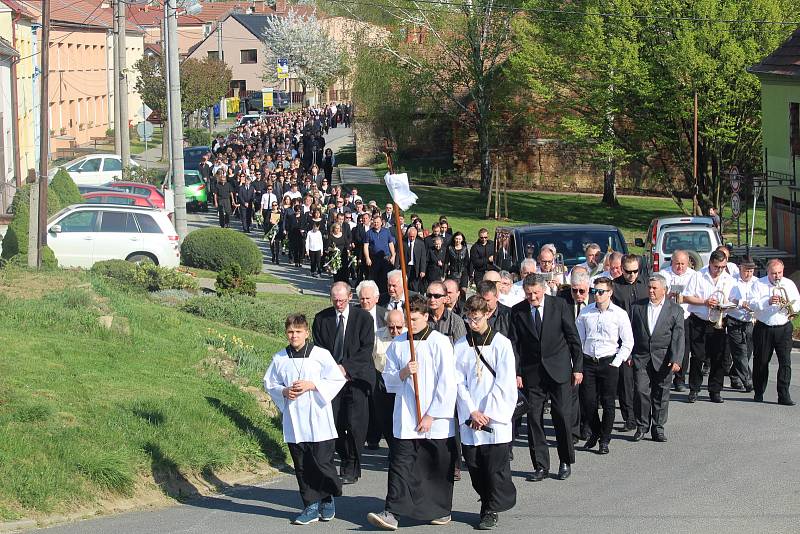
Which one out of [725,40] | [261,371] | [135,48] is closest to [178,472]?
[261,371]

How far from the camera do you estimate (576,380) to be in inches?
434

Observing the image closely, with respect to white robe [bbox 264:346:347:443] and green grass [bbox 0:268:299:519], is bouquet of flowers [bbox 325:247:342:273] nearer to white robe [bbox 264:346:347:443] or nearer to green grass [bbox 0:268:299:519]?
green grass [bbox 0:268:299:519]

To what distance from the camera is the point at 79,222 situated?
23.9 m

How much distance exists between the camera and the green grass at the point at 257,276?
977 inches

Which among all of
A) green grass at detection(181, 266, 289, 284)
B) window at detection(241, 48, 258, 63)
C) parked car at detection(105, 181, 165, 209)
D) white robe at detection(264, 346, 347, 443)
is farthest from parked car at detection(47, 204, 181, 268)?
window at detection(241, 48, 258, 63)

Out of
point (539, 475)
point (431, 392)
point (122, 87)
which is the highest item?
point (122, 87)

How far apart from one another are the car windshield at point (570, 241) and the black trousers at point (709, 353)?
4.92 metres

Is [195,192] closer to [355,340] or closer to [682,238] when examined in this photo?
[682,238]

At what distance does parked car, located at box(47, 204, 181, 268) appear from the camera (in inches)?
931

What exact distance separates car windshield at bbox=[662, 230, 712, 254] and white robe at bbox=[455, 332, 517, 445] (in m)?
13.5

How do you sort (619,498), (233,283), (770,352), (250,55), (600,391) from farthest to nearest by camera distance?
(250,55), (233,283), (770,352), (600,391), (619,498)

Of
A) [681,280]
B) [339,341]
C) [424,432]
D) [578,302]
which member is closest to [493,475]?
[424,432]

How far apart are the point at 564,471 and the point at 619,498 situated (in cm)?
92

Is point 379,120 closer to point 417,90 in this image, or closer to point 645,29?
point 417,90
